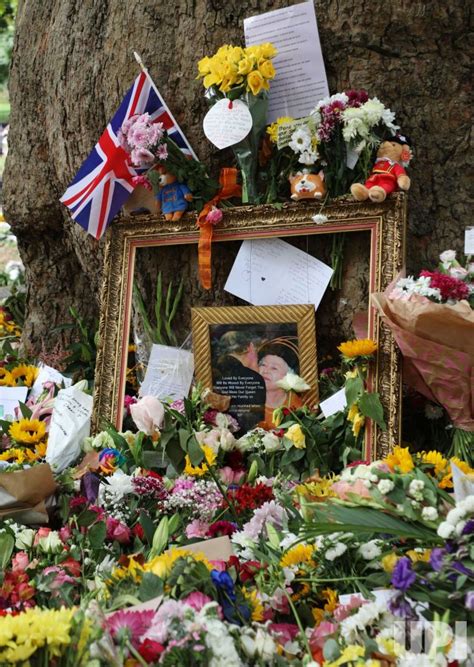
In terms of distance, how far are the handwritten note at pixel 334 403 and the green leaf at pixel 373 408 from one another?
0.36 ft

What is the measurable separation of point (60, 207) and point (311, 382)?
1.62m

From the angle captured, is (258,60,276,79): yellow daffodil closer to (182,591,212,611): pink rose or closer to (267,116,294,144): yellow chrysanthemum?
(267,116,294,144): yellow chrysanthemum

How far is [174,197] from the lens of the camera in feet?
8.13

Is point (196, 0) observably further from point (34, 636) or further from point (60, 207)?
point (34, 636)

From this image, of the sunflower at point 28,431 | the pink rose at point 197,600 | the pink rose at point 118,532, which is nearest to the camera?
the pink rose at point 197,600

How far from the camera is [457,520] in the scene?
4.32 feet

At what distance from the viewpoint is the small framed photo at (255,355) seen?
7.68ft

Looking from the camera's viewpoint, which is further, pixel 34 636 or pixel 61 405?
pixel 61 405

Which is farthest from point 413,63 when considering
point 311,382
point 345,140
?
point 311,382

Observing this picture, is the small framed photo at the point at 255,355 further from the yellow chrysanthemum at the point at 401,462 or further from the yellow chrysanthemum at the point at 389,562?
the yellow chrysanthemum at the point at 389,562

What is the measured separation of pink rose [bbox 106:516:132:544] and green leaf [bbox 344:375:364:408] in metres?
0.71

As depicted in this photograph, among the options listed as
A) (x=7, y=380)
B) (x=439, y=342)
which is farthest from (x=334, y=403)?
(x=7, y=380)

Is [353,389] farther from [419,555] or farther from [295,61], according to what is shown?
[295,61]

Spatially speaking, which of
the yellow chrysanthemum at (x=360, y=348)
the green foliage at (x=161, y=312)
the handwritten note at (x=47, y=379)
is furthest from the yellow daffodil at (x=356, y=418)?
the handwritten note at (x=47, y=379)
